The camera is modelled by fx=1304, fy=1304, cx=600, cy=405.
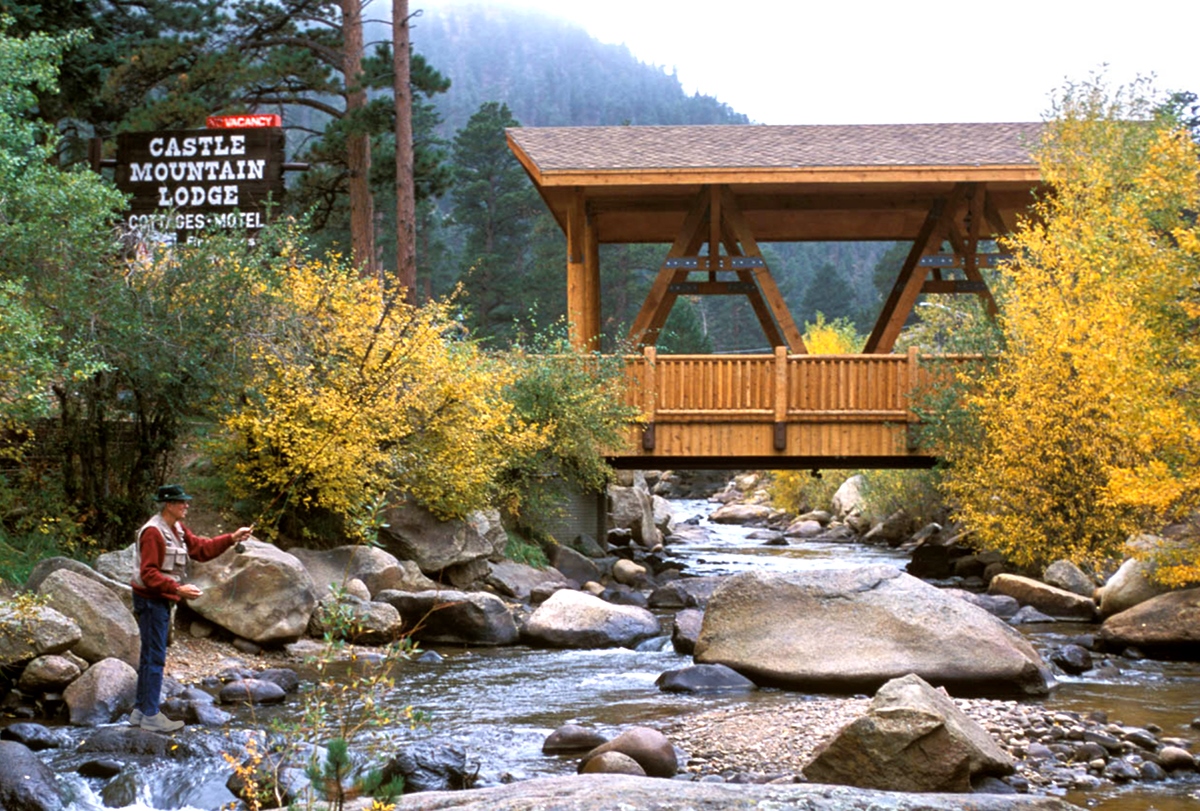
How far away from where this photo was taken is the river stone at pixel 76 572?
1066cm

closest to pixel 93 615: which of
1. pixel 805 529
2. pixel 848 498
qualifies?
pixel 805 529

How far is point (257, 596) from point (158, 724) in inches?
131

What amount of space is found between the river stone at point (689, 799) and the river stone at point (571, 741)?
2569 mm

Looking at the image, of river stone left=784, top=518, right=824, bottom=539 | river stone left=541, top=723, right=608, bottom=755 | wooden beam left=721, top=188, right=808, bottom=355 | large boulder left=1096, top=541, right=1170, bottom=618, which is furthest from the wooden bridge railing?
river stone left=784, top=518, right=824, bottom=539

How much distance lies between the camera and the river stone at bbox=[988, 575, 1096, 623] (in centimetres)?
1569

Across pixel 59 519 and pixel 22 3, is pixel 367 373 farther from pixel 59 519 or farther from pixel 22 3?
pixel 22 3

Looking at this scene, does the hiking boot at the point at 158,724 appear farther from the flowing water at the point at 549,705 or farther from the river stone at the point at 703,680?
the river stone at the point at 703,680

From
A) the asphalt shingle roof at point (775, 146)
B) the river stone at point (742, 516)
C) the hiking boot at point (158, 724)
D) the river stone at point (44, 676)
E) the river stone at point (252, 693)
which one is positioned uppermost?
the asphalt shingle roof at point (775, 146)

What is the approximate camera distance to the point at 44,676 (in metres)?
9.50

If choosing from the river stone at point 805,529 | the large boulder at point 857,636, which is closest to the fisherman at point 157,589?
the large boulder at point 857,636

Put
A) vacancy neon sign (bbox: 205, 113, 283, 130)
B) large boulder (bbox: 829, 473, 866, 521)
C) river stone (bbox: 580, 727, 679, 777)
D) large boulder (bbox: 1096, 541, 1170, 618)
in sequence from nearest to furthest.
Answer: river stone (bbox: 580, 727, 679, 777) < large boulder (bbox: 1096, 541, 1170, 618) < vacancy neon sign (bbox: 205, 113, 283, 130) < large boulder (bbox: 829, 473, 866, 521)

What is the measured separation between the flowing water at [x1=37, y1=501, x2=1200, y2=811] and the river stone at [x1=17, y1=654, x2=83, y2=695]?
1416 millimetres

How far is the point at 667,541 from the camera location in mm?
29781

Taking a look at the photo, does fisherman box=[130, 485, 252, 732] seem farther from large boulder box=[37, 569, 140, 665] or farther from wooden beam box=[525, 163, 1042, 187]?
wooden beam box=[525, 163, 1042, 187]
